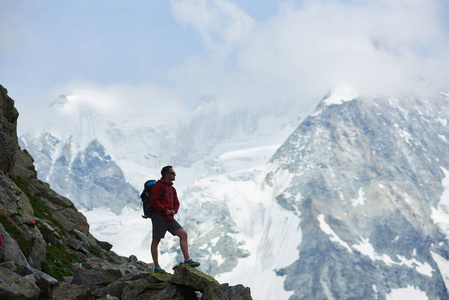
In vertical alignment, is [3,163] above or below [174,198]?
above

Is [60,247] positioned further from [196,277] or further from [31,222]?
[196,277]

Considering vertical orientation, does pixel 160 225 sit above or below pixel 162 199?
below

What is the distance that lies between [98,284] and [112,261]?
920 centimetres

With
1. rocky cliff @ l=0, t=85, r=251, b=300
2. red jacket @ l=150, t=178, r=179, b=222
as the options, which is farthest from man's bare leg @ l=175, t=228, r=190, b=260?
rocky cliff @ l=0, t=85, r=251, b=300

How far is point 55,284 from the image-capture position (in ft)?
43.3

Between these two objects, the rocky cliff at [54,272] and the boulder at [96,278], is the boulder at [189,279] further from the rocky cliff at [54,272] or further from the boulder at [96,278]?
the boulder at [96,278]

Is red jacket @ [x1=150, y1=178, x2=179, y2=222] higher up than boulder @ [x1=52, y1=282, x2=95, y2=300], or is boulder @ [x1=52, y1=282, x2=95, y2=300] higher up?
red jacket @ [x1=150, y1=178, x2=179, y2=222]

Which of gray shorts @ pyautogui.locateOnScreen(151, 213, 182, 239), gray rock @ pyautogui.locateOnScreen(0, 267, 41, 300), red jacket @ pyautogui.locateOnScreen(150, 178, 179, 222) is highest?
red jacket @ pyautogui.locateOnScreen(150, 178, 179, 222)

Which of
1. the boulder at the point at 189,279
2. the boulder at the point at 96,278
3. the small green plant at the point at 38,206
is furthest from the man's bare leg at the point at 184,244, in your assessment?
the small green plant at the point at 38,206

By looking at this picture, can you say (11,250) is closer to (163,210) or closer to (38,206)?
(163,210)

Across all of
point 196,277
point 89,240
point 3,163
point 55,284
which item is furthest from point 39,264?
point 89,240

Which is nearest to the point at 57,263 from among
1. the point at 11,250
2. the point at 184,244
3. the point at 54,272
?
the point at 54,272

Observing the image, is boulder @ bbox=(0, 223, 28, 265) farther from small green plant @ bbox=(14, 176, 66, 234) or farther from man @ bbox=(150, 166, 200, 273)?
small green plant @ bbox=(14, 176, 66, 234)

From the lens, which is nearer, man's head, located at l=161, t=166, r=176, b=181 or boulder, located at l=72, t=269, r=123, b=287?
boulder, located at l=72, t=269, r=123, b=287
